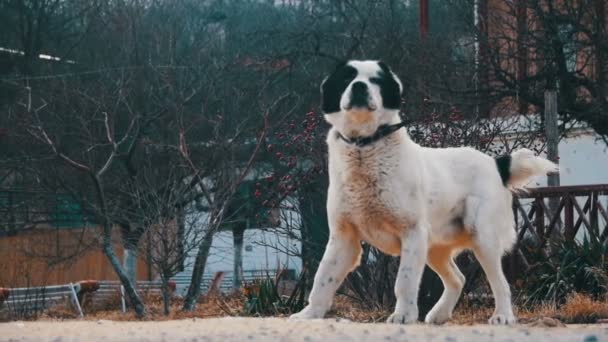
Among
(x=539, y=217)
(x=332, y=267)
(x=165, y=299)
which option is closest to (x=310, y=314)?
(x=332, y=267)

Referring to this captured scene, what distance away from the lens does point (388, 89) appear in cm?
884

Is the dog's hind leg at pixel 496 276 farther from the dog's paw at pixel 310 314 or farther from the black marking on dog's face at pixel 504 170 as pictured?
the dog's paw at pixel 310 314

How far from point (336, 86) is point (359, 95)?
1.08 feet

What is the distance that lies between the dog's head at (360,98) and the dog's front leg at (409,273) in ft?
2.65

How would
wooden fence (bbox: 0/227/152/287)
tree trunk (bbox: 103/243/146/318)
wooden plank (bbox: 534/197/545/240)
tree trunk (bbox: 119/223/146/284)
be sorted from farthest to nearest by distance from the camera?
1. wooden fence (bbox: 0/227/152/287)
2. tree trunk (bbox: 119/223/146/284)
3. tree trunk (bbox: 103/243/146/318)
4. wooden plank (bbox: 534/197/545/240)

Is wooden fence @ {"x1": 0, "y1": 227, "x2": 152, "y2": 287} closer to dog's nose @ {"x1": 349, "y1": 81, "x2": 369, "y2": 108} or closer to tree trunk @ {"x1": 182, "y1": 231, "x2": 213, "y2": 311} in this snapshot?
tree trunk @ {"x1": 182, "y1": 231, "x2": 213, "y2": 311}

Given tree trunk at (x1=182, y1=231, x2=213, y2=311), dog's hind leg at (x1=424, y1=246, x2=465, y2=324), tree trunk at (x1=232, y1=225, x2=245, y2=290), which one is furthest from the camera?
tree trunk at (x1=232, y1=225, x2=245, y2=290)

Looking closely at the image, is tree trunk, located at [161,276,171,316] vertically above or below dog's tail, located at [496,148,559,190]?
below

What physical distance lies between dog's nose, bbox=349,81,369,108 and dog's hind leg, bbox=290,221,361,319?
81 cm

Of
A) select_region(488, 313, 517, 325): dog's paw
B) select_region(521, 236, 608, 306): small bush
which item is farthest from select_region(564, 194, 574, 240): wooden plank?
select_region(488, 313, 517, 325): dog's paw

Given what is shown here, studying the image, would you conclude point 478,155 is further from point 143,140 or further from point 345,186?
point 143,140

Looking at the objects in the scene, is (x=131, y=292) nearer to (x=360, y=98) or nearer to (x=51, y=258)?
A: (x=51, y=258)

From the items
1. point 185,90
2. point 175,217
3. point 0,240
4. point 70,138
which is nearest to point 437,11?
point 185,90

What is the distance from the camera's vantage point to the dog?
8508 mm
